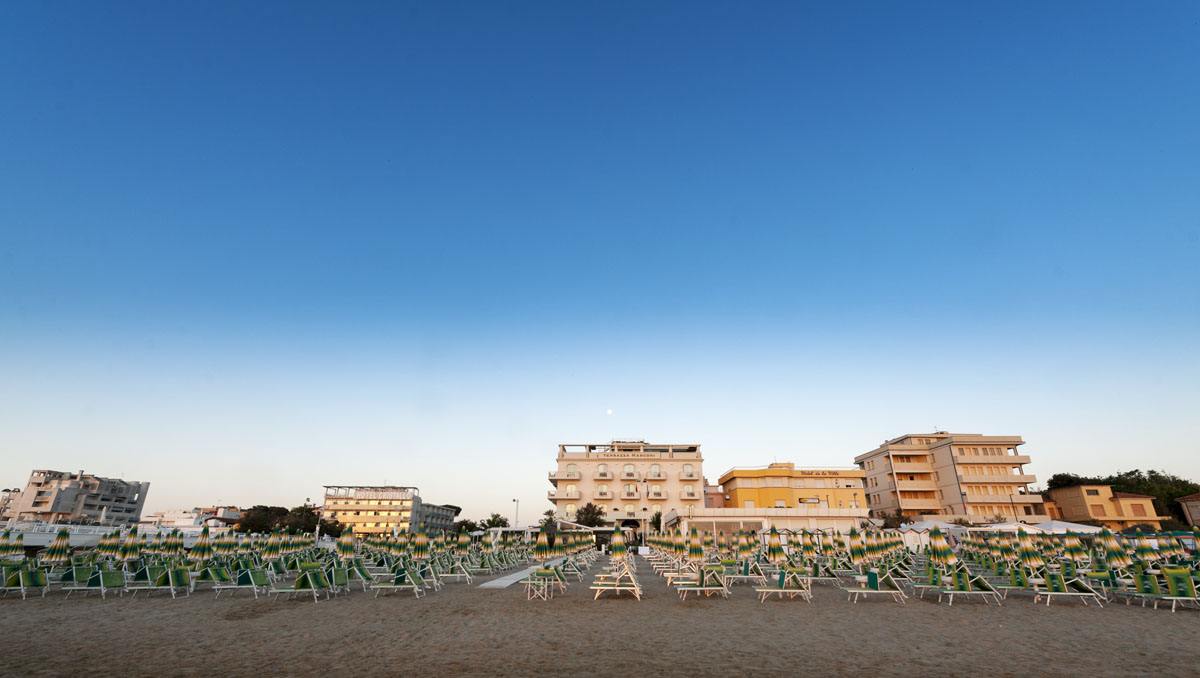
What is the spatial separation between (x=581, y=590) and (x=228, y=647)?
32.3 ft

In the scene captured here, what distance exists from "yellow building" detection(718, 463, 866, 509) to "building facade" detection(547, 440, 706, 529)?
6324 millimetres

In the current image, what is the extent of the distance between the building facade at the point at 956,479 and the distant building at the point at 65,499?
109 m

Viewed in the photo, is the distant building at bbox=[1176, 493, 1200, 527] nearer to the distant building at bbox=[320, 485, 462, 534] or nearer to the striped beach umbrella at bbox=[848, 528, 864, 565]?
the striped beach umbrella at bbox=[848, 528, 864, 565]

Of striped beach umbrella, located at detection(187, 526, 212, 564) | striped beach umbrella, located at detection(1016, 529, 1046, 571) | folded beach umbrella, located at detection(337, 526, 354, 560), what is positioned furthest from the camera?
folded beach umbrella, located at detection(337, 526, 354, 560)

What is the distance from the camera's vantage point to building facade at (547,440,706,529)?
5856 cm

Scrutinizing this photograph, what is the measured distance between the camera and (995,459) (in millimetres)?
54938

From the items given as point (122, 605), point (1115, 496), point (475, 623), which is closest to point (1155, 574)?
point (475, 623)

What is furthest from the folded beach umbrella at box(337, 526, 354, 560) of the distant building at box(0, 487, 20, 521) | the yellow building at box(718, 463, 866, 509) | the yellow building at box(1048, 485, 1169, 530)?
the distant building at box(0, 487, 20, 521)

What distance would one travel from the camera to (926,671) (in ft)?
18.9

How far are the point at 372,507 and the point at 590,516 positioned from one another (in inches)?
2724

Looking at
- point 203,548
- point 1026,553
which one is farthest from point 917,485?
point 203,548

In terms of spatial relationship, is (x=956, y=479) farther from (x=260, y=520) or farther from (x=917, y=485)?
(x=260, y=520)

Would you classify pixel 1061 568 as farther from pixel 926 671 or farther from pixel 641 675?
pixel 641 675

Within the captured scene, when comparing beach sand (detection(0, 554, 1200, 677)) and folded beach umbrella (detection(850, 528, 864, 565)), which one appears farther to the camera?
folded beach umbrella (detection(850, 528, 864, 565))
